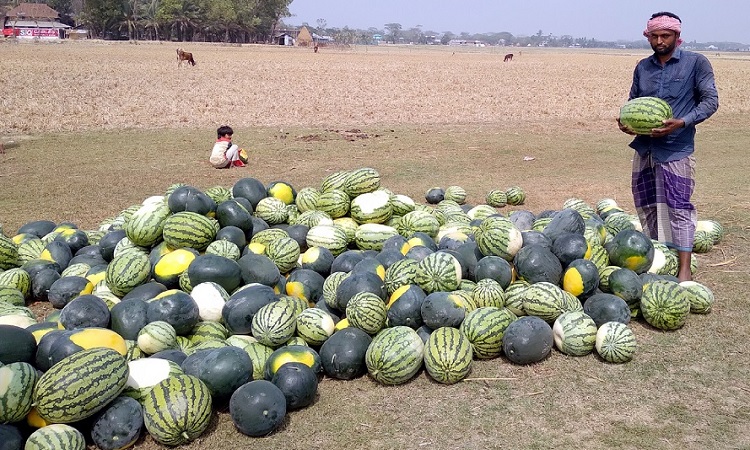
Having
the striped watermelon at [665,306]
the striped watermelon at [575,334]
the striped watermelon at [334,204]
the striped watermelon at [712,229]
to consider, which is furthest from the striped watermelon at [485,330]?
the striped watermelon at [712,229]

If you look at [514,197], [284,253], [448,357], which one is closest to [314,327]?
[448,357]

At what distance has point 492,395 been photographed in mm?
4273

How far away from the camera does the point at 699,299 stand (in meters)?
5.39

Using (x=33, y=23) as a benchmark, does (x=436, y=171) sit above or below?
below

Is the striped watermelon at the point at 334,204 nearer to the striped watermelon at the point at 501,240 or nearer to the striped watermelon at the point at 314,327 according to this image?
the striped watermelon at the point at 501,240

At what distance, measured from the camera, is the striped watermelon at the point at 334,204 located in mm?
6711

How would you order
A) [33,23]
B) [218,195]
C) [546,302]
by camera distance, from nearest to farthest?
[546,302]
[218,195]
[33,23]

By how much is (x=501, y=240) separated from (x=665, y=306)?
4.96 ft

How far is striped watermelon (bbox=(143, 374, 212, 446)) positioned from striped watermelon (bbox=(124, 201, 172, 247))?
2.43m

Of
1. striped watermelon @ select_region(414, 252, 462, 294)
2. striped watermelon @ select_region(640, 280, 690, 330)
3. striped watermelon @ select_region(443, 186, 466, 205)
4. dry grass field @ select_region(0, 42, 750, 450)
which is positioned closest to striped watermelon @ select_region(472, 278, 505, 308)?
striped watermelon @ select_region(414, 252, 462, 294)

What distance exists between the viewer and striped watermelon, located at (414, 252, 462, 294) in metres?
5.16

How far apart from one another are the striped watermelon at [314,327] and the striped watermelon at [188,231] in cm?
158

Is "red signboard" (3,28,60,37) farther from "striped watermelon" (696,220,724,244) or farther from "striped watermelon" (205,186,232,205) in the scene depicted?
"striped watermelon" (696,220,724,244)

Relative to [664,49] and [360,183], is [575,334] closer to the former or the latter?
[360,183]
